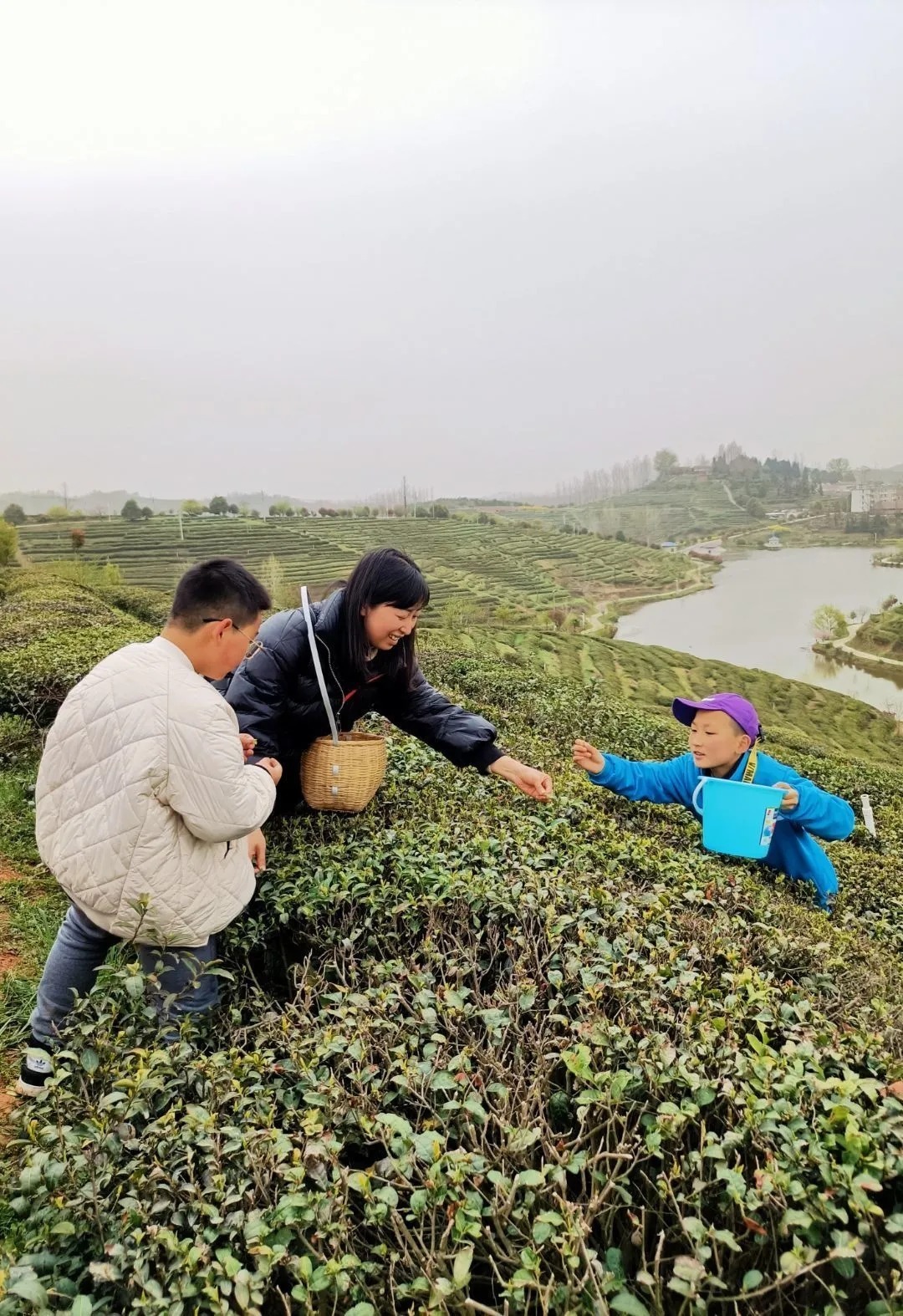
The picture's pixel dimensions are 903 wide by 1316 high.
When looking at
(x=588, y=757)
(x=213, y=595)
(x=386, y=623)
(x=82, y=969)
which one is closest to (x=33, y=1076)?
(x=82, y=969)

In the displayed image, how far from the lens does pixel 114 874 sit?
1.66 metres

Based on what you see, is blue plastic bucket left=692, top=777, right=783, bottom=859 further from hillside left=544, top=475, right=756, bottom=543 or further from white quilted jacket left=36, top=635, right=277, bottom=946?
hillside left=544, top=475, right=756, bottom=543

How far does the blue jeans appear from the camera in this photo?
70.2 inches

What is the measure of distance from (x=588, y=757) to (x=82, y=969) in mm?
1793

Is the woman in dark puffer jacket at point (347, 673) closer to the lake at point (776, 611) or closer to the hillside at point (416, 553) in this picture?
the hillside at point (416, 553)

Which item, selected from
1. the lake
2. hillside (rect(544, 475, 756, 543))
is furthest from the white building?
hillside (rect(544, 475, 756, 543))

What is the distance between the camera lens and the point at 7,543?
59.4ft

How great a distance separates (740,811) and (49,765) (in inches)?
82.9

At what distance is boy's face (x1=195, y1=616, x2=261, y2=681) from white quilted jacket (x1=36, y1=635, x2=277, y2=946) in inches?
3.6

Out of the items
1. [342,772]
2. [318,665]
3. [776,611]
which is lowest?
[776,611]

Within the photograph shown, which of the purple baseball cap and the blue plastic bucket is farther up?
the purple baseball cap

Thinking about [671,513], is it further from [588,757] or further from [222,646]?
[222,646]

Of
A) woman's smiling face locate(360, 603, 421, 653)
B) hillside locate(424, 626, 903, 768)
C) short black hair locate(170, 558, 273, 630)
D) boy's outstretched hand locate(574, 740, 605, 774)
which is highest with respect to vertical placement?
short black hair locate(170, 558, 273, 630)

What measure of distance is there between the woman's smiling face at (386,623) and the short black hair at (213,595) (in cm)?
56
